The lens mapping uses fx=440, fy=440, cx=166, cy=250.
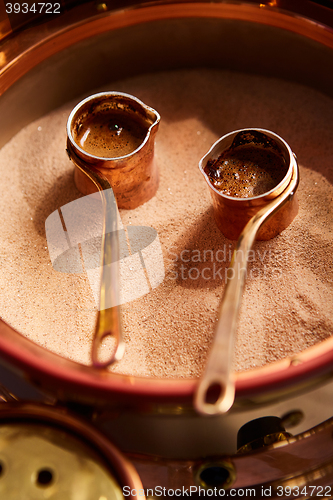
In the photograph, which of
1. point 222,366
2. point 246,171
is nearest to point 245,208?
point 246,171

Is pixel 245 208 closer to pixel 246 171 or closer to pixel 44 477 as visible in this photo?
pixel 246 171

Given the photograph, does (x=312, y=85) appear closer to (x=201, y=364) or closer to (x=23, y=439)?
(x=201, y=364)

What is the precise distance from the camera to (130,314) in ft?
1.46

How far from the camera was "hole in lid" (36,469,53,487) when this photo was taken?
0.34 meters

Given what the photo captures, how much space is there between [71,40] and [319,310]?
44cm

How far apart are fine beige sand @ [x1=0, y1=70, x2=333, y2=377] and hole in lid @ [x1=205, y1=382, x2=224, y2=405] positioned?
→ 89mm

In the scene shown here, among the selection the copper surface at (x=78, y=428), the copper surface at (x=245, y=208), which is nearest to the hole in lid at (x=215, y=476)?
the copper surface at (x=78, y=428)

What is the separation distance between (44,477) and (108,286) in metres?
0.16

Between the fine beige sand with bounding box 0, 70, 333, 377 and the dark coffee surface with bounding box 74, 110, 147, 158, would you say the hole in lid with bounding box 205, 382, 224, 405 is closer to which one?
the fine beige sand with bounding box 0, 70, 333, 377

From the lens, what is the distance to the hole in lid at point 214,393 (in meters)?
0.31

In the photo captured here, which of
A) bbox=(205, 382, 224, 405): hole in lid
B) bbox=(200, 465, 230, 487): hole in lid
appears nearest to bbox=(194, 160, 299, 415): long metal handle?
bbox=(205, 382, 224, 405): hole in lid

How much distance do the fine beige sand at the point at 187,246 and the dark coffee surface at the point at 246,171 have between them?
0.04 meters

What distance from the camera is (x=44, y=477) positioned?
1.13 ft

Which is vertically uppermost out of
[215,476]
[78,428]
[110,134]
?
[110,134]
